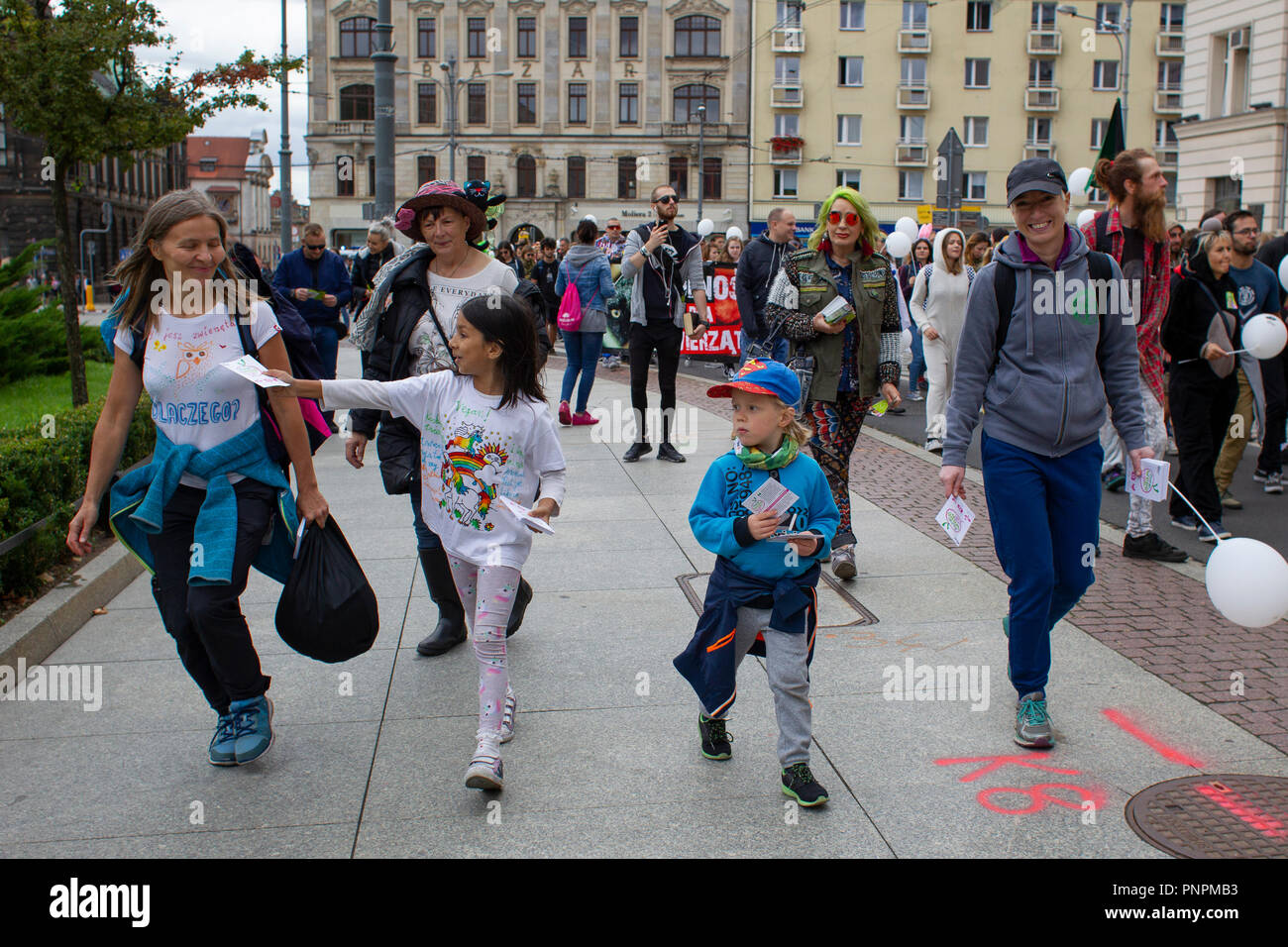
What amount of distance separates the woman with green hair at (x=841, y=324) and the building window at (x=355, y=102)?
213 feet

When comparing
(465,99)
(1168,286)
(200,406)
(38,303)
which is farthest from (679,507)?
(465,99)

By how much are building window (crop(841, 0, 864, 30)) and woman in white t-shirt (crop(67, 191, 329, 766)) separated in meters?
64.1

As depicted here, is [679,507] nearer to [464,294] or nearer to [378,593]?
[378,593]

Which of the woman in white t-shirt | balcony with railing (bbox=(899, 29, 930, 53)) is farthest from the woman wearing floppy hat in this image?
balcony with railing (bbox=(899, 29, 930, 53))

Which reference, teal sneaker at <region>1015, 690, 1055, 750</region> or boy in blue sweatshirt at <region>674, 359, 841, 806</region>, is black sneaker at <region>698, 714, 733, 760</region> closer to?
boy in blue sweatshirt at <region>674, 359, 841, 806</region>

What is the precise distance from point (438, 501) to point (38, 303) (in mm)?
12508

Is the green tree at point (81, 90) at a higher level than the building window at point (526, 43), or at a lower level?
Answer: lower

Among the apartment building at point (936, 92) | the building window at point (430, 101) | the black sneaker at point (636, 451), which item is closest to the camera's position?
the black sneaker at point (636, 451)

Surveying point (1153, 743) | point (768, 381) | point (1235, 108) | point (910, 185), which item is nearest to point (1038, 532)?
point (1153, 743)

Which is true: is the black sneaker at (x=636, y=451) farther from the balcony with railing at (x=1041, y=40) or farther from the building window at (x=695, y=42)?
the balcony with railing at (x=1041, y=40)

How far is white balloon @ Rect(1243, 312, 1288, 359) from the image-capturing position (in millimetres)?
7375

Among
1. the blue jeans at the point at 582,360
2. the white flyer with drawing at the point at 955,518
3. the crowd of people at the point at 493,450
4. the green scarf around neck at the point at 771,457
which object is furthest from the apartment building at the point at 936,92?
the green scarf around neck at the point at 771,457

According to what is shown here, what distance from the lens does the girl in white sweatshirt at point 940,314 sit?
10469 millimetres

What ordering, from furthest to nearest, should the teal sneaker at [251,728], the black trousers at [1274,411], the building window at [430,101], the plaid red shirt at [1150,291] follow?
the building window at [430,101] < the black trousers at [1274,411] < the plaid red shirt at [1150,291] < the teal sneaker at [251,728]
